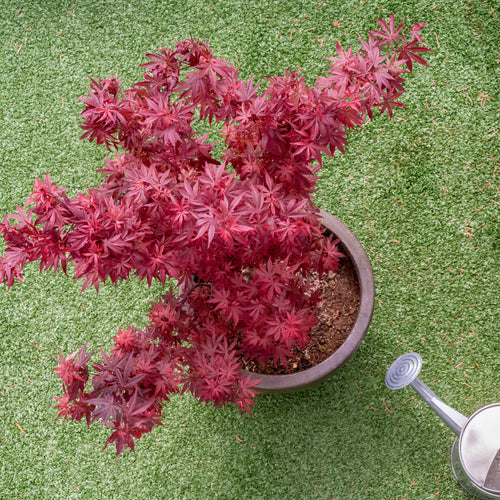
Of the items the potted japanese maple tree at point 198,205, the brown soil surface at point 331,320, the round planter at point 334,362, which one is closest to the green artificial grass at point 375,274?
the brown soil surface at point 331,320

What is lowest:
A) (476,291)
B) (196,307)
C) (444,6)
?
(476,291)

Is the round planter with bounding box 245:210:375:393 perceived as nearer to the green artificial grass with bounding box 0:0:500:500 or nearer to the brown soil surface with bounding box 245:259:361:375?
the brown soil surface with bounding box 245:259:361:375

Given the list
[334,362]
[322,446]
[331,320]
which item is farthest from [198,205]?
[322,446]

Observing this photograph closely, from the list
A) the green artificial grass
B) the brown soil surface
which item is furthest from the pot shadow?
the brown soil surface

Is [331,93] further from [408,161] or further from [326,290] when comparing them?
[408,161]

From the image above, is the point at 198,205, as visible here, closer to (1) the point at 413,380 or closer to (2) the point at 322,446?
(1) the point at 413,380

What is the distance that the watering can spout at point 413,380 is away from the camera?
6.25 ft

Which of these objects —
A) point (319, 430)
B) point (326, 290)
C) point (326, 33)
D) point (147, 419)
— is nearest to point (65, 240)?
point (147, 419)

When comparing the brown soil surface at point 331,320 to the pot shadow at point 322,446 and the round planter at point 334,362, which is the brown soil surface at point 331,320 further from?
the pot shadow at point 322,446

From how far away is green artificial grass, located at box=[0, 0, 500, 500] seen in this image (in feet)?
8.14

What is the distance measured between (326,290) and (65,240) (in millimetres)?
1293

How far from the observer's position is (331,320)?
2.29 meters

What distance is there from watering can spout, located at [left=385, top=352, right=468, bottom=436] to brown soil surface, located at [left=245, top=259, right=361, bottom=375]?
0.99 ft

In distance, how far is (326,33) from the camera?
2.83 meters
